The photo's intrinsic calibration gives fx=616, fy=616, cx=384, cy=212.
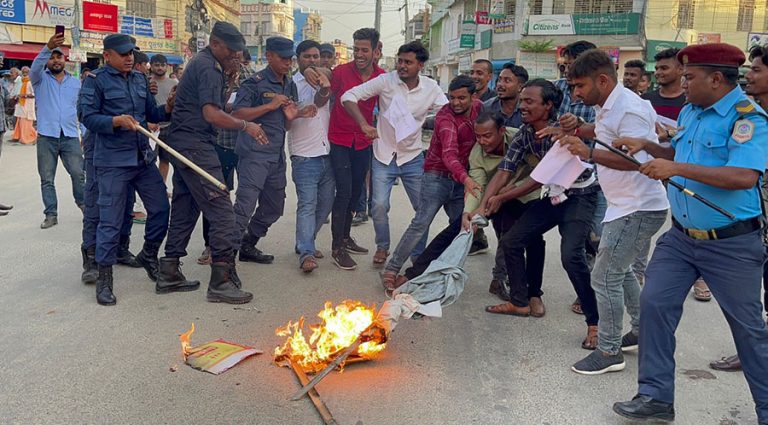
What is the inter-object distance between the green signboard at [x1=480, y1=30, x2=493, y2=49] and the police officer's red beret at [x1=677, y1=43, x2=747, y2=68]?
34.6 metres

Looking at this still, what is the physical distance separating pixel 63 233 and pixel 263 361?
427 cm

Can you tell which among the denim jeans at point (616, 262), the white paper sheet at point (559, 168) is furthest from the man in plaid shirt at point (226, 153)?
the denim jeans at point (616, 262)

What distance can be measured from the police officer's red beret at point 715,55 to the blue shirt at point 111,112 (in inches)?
154

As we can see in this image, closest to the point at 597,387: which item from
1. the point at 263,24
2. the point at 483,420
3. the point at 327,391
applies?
the point at 483,420

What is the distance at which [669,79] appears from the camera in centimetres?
602

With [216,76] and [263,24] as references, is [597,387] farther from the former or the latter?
[263,24]

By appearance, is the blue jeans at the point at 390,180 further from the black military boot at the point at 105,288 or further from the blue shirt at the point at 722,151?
the blue shirt at the point at 722,151

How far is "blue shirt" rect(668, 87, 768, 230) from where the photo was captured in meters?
2.79

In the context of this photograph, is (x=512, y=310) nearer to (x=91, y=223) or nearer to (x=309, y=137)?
(x=309, y=137)

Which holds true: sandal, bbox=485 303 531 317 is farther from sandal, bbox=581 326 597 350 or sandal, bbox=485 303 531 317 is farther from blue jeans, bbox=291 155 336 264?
blue jeans, bbox=291 155 336 264

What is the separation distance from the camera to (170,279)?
5.03 m

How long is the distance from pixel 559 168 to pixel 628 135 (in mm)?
703

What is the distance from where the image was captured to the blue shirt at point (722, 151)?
279cm

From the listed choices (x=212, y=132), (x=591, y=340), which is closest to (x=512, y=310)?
(x=591, y=340)
